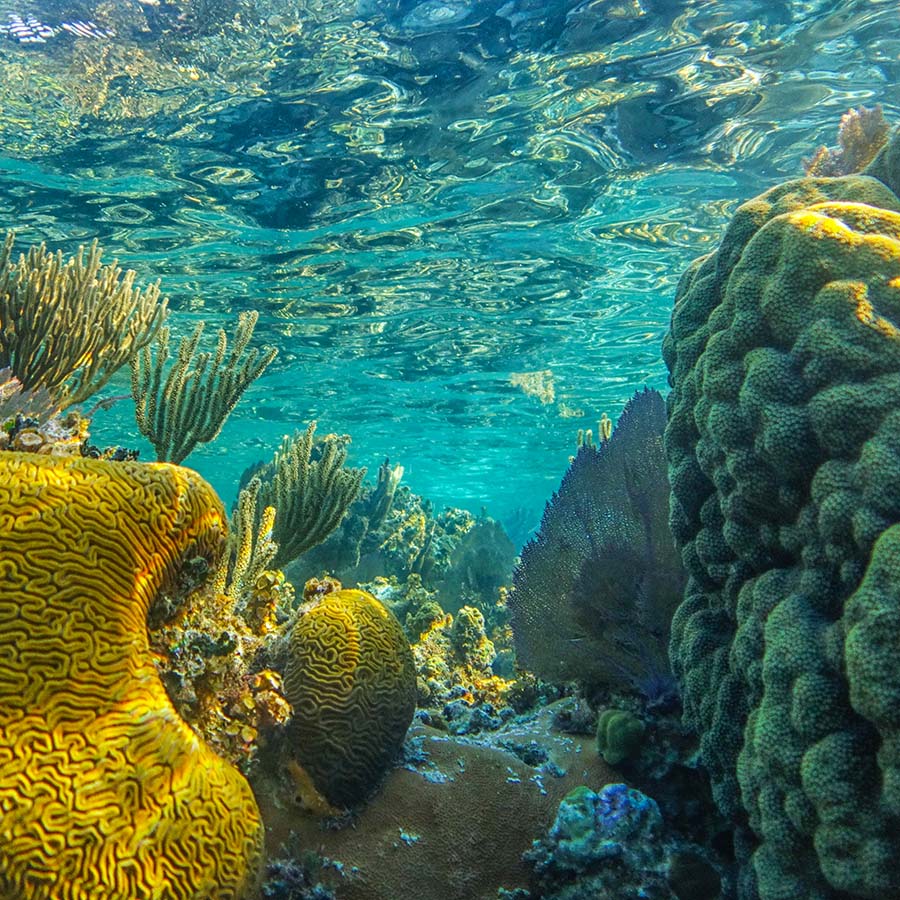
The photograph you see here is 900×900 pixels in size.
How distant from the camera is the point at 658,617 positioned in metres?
4.85

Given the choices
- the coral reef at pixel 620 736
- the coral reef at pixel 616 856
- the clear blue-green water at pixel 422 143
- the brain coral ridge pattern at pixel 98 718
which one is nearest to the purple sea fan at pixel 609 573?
the coral reef at pixel 620 736

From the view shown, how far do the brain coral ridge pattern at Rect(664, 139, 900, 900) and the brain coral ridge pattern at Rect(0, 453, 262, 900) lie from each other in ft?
7.94

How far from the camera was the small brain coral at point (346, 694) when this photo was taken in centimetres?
374

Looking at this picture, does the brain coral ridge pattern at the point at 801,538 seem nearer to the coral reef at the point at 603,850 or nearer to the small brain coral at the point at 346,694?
the coral reef at the point at 603,850

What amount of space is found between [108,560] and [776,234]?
3.67m

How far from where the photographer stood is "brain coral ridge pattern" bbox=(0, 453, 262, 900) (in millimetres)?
2352

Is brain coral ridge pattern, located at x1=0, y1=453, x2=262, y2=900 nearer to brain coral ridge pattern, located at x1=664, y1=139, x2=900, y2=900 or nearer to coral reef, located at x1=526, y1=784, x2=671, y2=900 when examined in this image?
coral reef, located at x1=526, y1=784, x2=671, y2=900

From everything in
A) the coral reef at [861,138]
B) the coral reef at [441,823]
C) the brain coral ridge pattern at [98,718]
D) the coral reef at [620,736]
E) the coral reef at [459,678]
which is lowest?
the coral reef at [459,678]

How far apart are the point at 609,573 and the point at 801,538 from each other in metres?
2.14

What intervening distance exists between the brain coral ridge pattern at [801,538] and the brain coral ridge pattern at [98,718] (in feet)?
7.94

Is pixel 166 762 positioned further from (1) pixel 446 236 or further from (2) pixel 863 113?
(1) pixel 446 236

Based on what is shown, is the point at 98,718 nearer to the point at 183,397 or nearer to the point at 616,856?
the point at 616,856

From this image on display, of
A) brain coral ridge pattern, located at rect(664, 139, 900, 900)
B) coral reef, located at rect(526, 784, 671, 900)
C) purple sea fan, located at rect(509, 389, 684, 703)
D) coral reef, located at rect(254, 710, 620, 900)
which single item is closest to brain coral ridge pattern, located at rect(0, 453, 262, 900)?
coral reef, located at rect(254, 710, 620, 900)

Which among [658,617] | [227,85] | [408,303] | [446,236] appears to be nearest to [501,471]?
[408,303]
